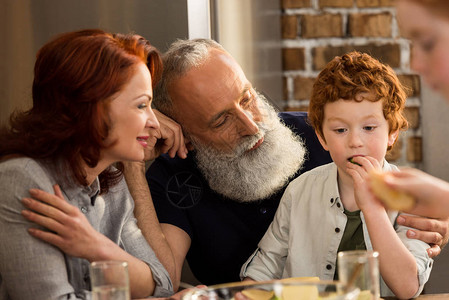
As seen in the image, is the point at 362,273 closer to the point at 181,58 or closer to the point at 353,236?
the point at 353,236

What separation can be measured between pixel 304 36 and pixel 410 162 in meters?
0.56

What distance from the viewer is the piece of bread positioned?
0.97 metres

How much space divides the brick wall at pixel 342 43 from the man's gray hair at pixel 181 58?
1.89ft

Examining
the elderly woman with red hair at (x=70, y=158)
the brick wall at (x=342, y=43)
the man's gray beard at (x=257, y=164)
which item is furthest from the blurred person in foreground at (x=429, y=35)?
the brick wall at (x=342, y=43)

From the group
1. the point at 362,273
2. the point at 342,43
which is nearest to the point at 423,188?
the point at 362,273

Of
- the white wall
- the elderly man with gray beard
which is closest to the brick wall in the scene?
the elderly man with gray beard

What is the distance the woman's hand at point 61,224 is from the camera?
1.17 m

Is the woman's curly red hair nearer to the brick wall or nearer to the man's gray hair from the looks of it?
the man's gray hair

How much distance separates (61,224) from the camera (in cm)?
119

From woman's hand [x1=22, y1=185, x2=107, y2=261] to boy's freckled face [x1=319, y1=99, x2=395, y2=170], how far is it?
0.54 meters

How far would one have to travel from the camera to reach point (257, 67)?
6.95 ft

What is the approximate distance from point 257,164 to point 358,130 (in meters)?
0.42

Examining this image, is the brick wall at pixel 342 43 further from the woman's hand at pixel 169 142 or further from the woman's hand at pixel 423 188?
the woman's hand at pixel 423 188

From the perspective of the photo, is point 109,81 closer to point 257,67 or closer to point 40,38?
point 40,38
